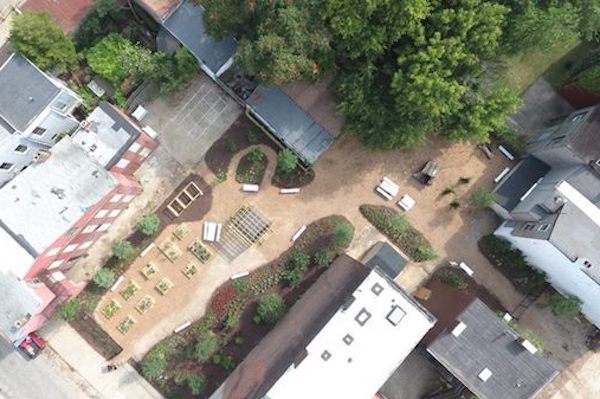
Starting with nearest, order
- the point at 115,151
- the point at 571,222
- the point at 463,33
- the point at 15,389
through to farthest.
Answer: the point at 463,33
the point at 571,222
the point at 115,151
the point at 15,389

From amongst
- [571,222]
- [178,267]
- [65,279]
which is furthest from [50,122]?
[571,222]

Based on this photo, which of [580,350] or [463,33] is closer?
[463,33]

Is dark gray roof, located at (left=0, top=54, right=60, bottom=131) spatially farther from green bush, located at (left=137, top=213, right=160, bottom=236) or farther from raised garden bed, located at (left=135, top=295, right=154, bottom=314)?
raised garden bed, located at (left=135, top=295, right=154, bottom=314)

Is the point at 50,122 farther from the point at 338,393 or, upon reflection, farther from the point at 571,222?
the point at 571,222

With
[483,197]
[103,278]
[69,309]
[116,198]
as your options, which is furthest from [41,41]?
[483,197]

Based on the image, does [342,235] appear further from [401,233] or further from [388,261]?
[401,233]
